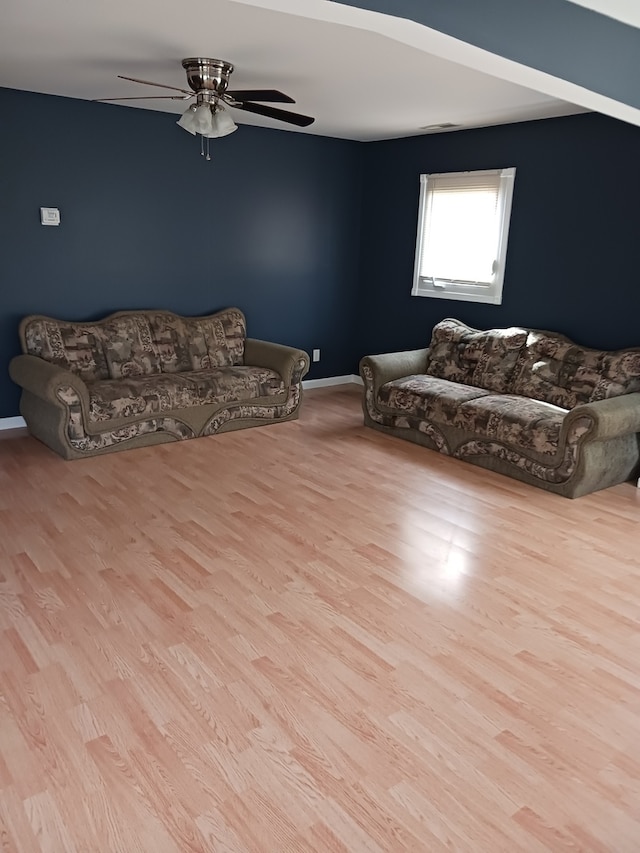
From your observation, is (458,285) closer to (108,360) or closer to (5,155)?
(108,360)

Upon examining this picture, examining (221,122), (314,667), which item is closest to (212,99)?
(221,122)

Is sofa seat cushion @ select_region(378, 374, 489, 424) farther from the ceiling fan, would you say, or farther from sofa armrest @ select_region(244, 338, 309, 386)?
the ceiling fan

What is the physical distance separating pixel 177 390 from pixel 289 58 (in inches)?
93.8

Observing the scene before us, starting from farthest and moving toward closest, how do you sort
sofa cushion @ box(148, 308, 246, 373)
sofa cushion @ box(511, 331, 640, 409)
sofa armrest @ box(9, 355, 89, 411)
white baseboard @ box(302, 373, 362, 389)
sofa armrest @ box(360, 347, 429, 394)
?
white baseboard @ box(302, 373, 362, 389) → sofa cushion @ box(148, 308, 246, 373) → sofa armrest @ box(360, 347, 429, 394) → sofa cushion @ box(511, 331, 640, 409) → sofa armrest @ box(9, 355, 89, 411)

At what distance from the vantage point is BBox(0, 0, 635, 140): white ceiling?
7.92 feet

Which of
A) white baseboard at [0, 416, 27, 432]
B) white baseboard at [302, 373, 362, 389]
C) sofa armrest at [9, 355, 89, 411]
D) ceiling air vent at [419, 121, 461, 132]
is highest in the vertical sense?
ceiling air vent at [419, 121, 461, 132]

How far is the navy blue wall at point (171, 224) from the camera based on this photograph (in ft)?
16.5

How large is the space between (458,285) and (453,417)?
68.5 inches

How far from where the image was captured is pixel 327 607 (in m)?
2.90

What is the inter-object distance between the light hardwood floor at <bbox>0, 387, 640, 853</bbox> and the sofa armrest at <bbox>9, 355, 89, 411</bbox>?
0.55 metres

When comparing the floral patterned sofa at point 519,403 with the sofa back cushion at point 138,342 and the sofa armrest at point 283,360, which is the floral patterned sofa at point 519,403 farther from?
the sofa back cushion at point 138,342

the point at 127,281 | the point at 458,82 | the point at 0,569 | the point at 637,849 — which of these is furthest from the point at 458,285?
the point at 637,849

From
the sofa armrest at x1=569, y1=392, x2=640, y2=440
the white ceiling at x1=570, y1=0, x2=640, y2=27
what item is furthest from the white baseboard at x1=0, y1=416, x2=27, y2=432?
the white ceiling at x1=570, y1=0, x2=640, y2=27

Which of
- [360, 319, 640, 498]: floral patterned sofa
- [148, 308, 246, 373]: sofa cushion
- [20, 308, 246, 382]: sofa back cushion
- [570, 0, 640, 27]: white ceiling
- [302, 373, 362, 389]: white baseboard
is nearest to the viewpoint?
[570, 0, 640, 27]: white ceiling
